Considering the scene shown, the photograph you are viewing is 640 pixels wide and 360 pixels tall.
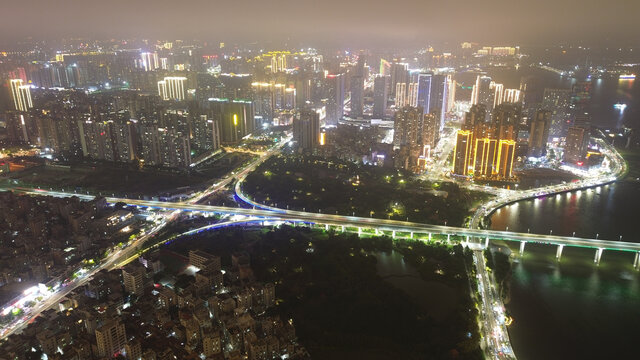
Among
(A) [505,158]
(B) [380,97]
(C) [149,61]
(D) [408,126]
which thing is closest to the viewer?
(A) [505,158]

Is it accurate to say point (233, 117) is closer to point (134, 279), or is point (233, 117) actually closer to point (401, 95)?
point (401, 95)

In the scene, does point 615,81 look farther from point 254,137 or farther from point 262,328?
point 262,328

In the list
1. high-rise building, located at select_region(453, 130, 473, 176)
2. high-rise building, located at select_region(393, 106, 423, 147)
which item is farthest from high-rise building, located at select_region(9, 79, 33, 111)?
high-rise building, located at select_region(453, 130, 473, 176)

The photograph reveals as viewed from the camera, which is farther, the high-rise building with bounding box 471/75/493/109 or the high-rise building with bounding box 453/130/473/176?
the high-rise building with bounding box 471/75/493/109

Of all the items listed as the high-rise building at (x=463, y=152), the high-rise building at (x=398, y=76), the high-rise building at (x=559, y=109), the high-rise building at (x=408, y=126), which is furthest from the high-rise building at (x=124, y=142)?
the high-rise building at (x=559, y=109)

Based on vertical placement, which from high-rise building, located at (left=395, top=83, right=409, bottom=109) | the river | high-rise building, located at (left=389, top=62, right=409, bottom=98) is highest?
high-rise building, located at (left=389, top=62, right=409, bottom=98)

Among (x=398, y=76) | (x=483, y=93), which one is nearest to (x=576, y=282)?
(x=483, y=93)

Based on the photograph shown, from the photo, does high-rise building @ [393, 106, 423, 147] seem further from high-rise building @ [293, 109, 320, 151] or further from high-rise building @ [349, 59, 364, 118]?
high-rise building @ [349, 59, 364, 118]

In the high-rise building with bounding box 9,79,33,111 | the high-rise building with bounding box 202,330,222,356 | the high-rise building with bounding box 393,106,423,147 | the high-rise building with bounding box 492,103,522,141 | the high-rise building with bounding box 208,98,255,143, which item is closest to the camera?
the high-rise building with bounding box 202,330,222,356
